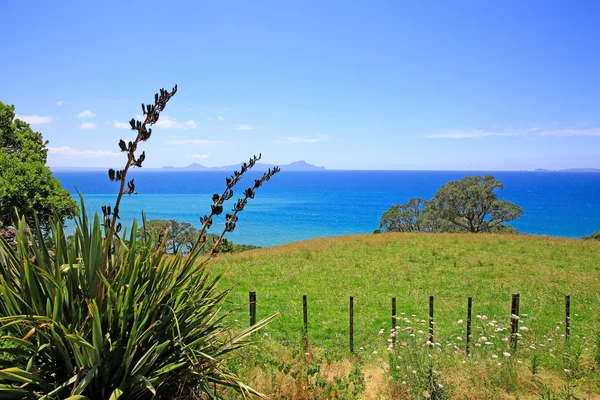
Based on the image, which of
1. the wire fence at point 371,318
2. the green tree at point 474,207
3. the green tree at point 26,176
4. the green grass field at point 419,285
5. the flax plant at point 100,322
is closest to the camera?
the flax plant at point 100,322

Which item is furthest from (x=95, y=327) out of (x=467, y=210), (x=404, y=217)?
(x=404, y=217)

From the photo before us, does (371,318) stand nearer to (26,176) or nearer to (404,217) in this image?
(26,176)

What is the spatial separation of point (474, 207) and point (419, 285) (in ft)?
102

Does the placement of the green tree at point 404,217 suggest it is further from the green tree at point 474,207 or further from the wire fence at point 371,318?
the wire fence at point 371,318

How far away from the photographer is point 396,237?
24578mm

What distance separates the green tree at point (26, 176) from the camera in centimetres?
1452

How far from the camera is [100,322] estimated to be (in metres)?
2.80

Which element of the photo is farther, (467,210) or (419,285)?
(467,210)

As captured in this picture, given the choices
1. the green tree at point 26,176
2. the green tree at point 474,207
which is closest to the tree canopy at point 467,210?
the green tree at point 474,207

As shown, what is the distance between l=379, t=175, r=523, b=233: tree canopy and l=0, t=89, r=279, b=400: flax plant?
4234 centimetres

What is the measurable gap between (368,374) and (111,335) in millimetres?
3961

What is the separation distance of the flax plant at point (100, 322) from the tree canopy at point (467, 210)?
42.3m

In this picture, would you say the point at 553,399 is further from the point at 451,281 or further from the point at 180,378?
the point at 451,281

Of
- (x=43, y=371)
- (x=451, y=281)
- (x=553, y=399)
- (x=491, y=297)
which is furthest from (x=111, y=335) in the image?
(x=451, y=281)
